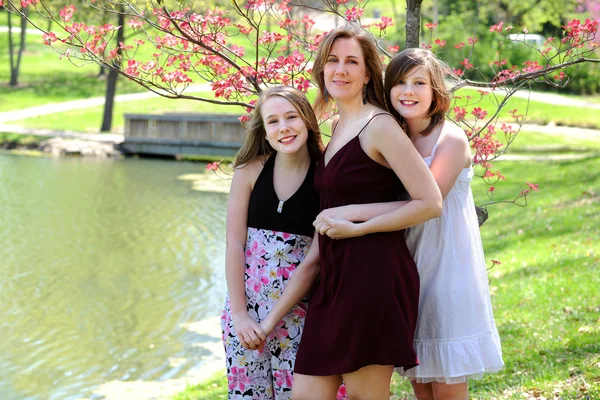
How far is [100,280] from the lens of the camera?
33.6ft

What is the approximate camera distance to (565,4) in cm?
3184

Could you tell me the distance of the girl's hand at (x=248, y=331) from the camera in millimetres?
3207

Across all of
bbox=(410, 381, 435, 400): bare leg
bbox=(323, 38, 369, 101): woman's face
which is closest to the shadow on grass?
bbox=(323, 38, 369, 101): woman's face

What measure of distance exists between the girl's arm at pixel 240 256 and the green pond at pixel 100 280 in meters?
4.10

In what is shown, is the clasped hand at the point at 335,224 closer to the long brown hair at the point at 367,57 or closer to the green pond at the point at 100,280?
the long brown hair at the point at 367,57

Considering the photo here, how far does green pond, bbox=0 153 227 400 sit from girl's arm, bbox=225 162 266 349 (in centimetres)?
410

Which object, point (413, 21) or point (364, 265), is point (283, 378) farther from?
point (413, 21)

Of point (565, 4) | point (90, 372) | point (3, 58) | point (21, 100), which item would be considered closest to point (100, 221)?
point (90, 372)

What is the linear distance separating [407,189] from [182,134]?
2049 centimetres

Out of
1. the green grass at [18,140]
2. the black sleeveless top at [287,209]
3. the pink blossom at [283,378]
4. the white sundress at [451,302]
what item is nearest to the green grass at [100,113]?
the green grass at [18,140]

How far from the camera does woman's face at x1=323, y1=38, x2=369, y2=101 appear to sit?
3086mm

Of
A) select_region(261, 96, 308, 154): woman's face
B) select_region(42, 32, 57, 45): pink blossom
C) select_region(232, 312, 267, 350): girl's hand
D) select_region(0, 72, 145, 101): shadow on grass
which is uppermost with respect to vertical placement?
select_region(0, 72, 145, 101): shadow on grass

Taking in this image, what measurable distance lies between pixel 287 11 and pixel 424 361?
8.26 ft

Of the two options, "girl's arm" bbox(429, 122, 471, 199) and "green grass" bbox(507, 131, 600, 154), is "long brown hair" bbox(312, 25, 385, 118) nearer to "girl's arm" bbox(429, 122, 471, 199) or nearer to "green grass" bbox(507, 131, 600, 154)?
"girl's arm" bbox(429, 122, 471, 199)
